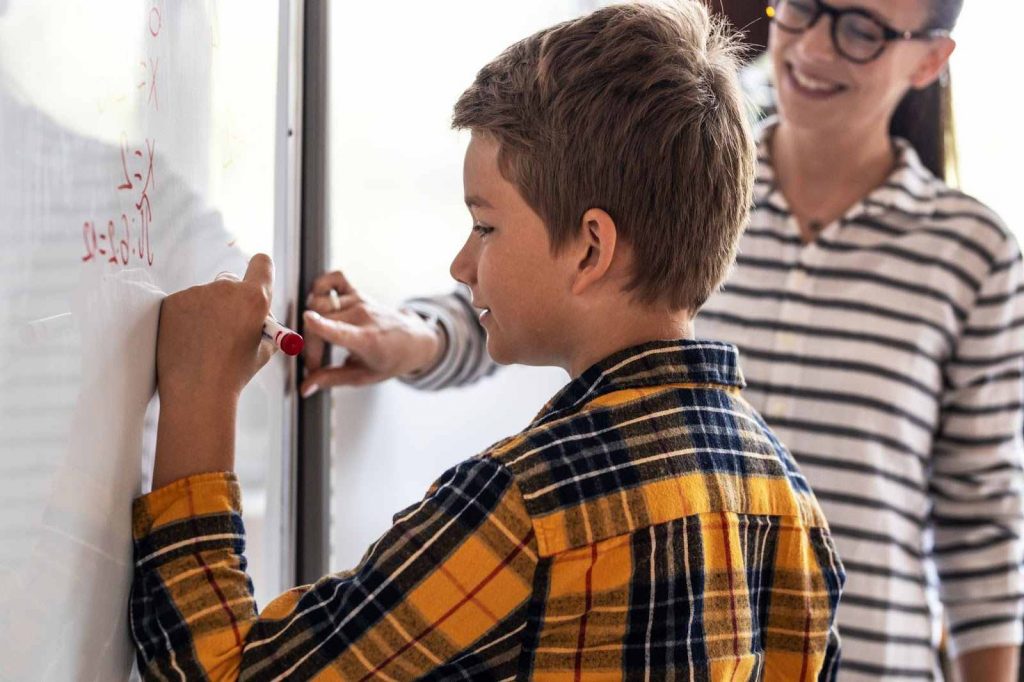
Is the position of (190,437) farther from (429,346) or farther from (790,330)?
(790,330)

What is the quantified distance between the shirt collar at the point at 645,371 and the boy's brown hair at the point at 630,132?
0.05 metres

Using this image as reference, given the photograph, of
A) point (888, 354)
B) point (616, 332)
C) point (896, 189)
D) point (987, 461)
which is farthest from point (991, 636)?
point (616, 332)

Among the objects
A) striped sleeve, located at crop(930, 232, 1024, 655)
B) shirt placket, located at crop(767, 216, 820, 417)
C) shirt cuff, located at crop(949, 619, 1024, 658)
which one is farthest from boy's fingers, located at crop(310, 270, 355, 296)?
shirt cuff, located at crop(949, 619, 1024, 658)

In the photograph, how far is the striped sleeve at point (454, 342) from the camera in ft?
4.30

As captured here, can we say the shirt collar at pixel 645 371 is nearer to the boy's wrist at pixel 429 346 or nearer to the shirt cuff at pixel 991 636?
the boy's wrist at pixel 429 346

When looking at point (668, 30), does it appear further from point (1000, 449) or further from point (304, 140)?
point (1000, 449)

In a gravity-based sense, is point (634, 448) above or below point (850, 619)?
above

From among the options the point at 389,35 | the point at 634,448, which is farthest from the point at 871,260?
the point at 634,448

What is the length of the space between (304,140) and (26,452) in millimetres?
659

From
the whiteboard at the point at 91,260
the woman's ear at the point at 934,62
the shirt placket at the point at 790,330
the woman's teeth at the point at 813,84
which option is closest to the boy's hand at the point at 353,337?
the whiteboard at the point at 91,260

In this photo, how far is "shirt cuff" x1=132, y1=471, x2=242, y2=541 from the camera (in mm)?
715

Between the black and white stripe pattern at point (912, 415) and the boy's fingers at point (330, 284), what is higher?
the boy's fingers at point (330, 284)

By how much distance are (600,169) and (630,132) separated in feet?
0.10

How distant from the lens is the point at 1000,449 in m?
1.35
